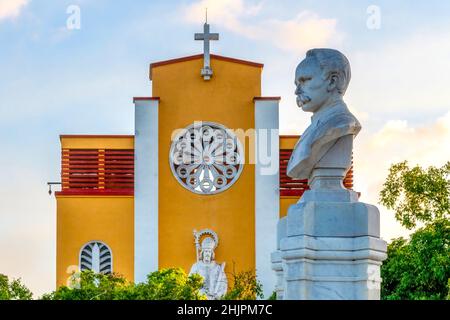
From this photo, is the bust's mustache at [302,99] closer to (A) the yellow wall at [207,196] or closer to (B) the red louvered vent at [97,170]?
(A) the yellow wall at [207,196]

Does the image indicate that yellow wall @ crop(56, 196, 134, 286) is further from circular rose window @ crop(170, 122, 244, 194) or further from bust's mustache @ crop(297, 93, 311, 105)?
bust's mustache @ crop(297, 93, 311, 105)

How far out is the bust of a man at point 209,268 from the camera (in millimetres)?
31031

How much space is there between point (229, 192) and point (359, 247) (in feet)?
72.7

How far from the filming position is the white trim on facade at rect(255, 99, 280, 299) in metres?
32.4

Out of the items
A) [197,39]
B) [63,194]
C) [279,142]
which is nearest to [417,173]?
[279,142]

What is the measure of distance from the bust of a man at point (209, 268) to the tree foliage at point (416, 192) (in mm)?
6404

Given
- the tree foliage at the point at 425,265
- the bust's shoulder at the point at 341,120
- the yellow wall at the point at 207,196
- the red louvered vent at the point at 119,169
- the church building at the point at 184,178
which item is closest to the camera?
the bust's shoulder at the point at 341,120

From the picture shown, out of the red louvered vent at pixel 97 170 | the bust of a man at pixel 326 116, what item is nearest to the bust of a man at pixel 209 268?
the red louvered vent at pixel 97 170

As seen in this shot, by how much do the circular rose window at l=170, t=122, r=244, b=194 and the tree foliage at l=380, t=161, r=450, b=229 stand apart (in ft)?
24.1

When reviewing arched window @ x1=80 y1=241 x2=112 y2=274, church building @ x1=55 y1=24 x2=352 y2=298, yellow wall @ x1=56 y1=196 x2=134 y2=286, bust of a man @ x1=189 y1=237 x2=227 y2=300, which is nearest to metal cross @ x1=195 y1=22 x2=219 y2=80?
church building @ x1=55 y1=24 x2=352 y2=298

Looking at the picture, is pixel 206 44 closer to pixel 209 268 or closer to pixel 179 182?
pixel 179 182

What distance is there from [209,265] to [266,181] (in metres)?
3.25

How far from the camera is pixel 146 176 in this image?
32.8m

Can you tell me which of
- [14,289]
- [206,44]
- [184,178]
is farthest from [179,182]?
[14,289]
